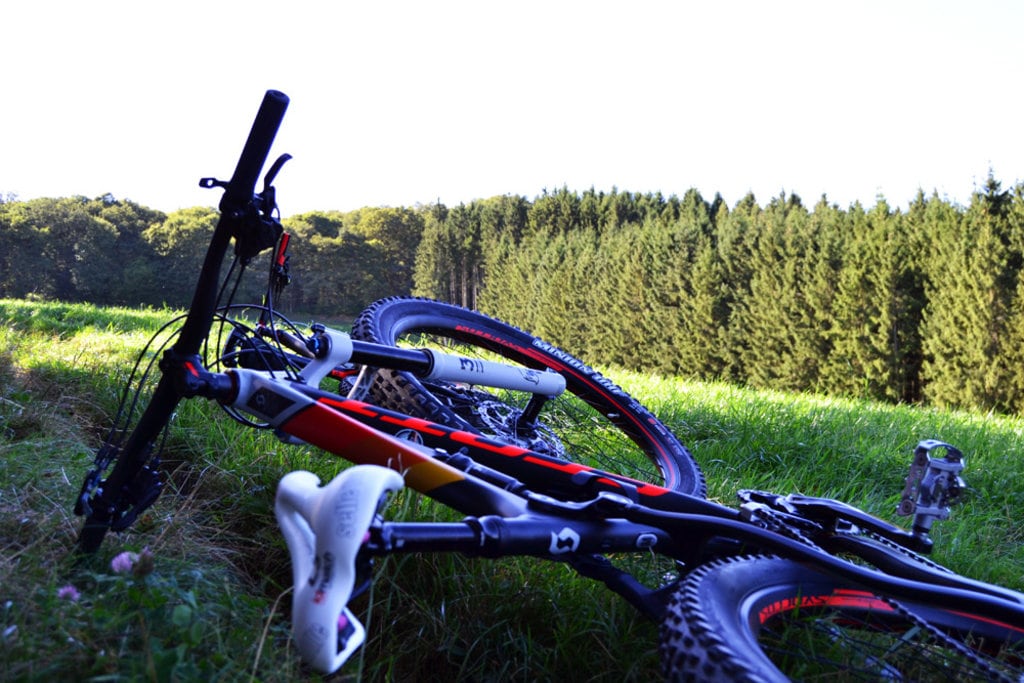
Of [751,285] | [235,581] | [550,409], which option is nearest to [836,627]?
[235,581]

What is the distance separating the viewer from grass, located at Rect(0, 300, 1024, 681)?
44.5 inches

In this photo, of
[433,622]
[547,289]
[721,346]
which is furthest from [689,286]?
[433,622]

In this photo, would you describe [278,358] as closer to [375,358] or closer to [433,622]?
[375,358]

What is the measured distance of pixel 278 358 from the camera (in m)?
1.96

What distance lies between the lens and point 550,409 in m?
3.31

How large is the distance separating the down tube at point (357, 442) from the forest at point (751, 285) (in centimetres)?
1168

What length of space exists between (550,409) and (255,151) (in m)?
2.13

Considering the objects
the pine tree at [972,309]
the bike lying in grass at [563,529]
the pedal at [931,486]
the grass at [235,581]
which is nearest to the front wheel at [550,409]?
the grass at [235,581]

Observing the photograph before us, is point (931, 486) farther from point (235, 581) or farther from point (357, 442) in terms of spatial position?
point (235, 581)

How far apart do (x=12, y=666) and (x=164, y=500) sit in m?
1.04

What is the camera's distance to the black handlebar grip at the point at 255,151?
1.39 m

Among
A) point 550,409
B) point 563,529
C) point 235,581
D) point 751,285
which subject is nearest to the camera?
point 563,529

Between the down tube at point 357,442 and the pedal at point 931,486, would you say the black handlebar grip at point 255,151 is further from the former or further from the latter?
the pedal at point 931,486

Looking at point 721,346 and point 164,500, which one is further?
point 721,346
